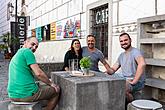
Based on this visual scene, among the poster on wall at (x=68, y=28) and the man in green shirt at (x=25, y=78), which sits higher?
the poster on wall at (x=68, y=28)

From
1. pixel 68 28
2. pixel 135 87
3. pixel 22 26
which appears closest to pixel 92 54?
pixel 135 87

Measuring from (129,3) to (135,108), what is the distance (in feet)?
11.7

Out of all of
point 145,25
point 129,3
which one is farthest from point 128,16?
point 145,25

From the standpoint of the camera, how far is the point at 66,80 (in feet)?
12.4

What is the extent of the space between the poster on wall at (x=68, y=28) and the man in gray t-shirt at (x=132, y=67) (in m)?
5.00

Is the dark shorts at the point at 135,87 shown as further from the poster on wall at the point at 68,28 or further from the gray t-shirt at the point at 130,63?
the poster on wall at the point at 68,28

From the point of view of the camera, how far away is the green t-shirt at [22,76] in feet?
12.6

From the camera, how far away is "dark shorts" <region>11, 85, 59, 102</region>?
3.90 m

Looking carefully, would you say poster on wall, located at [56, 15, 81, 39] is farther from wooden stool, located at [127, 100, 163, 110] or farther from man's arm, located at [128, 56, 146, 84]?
wooden stool, located at [127, 100, 163, 110]

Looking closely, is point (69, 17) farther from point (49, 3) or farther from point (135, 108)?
point (135, 108)

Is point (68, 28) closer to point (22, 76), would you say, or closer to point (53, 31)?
point (53, 31)

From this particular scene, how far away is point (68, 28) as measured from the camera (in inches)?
406

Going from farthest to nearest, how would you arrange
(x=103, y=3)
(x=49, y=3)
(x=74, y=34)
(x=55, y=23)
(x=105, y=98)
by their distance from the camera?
(x=49, y=3) < (x=55, y=23) < (x=74, y=34) < (x=103, y=3) < (x=105, y=98)

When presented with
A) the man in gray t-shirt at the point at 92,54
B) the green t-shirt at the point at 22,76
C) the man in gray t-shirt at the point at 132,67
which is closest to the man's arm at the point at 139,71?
the man in gray t-shirt at the point at 132,67
